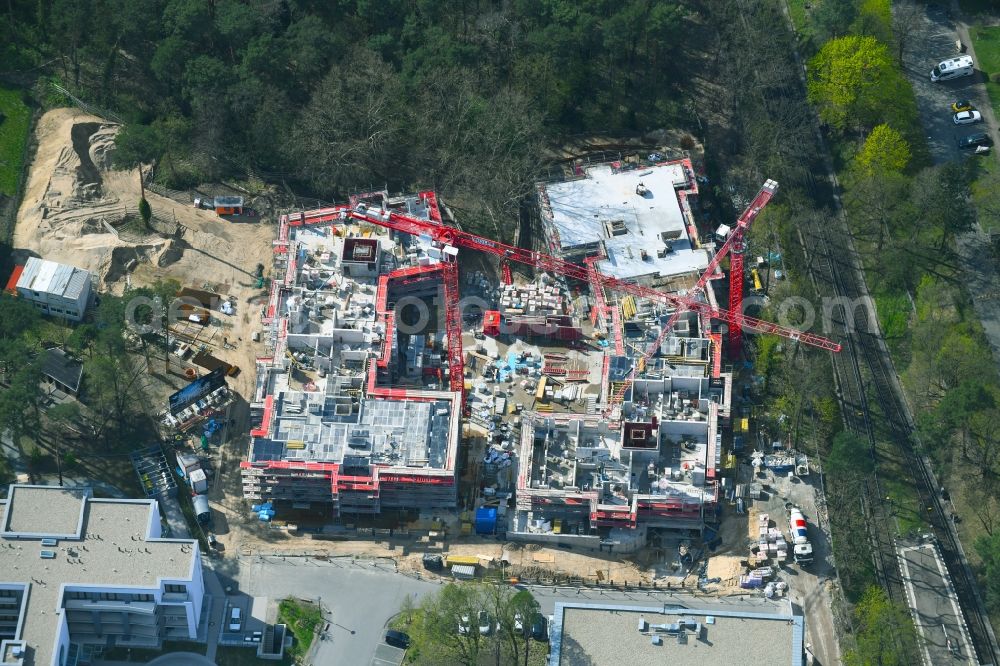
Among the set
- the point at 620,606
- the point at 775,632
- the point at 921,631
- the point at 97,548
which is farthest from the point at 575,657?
the point at 97,548

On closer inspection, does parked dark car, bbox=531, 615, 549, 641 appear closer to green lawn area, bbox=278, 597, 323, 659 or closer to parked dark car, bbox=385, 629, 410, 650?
parked dark car, bbox=385, 629, 410, 650

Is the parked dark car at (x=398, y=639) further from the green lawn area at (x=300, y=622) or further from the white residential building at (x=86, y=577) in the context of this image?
the white residential building at (x=86, y=577)

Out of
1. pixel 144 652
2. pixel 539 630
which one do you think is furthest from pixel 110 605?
pixel 539 630

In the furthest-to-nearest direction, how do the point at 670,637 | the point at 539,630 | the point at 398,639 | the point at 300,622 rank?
the point at 300,622, the point at 539,630, the point at 398,639, the point at 670,637

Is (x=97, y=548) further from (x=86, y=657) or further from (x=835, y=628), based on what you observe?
(x=835, y=628)

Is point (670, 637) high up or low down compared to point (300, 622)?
down

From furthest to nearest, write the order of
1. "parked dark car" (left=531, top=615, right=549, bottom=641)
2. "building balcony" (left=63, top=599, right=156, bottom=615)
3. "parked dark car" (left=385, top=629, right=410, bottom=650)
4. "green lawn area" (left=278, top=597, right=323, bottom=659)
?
1. "parked dark car" (left=531, top=615, right=549, bottom=641)
2. "parked dark car" (left=385, top=629, right=410, bottom=650)
3. "green lawn area" (left=278, top=597, right=323, bottom=659)
4. "building balcony" (left=63, top=599, right=156, bottom=615)

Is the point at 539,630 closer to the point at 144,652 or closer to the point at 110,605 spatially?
the point at 144,652

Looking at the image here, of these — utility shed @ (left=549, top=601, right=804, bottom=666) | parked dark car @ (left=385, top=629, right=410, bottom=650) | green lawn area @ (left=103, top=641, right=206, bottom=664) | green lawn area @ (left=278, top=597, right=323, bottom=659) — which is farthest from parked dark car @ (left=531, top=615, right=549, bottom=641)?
green lawn area @ (left=103, top=641, right=206, bottom=664)
